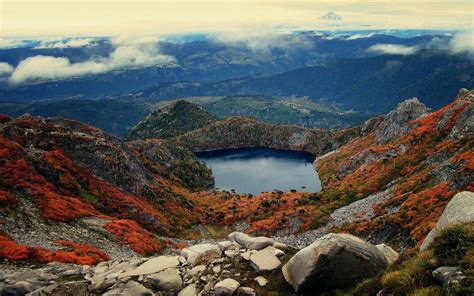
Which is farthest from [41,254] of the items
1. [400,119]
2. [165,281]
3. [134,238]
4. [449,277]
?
[400,119]

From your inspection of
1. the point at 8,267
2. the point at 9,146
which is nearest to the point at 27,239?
the point at 8,267

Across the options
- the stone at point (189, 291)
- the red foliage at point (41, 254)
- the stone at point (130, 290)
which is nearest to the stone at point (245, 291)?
the stone at point (189, 291)

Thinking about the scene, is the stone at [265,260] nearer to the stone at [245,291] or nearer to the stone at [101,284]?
the stone at [245,291]

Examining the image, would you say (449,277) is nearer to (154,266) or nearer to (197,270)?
(197,270)

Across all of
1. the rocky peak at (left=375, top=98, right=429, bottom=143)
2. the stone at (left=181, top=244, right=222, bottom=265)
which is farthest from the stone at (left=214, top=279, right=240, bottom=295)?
the rocky peak at (left=375, top=98, right=429, bottom=143)

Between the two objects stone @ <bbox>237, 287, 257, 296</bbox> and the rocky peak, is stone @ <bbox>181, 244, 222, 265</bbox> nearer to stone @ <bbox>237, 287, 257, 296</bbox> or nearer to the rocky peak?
stone @ <bbox>237, 287, 257, 296</bbox>
